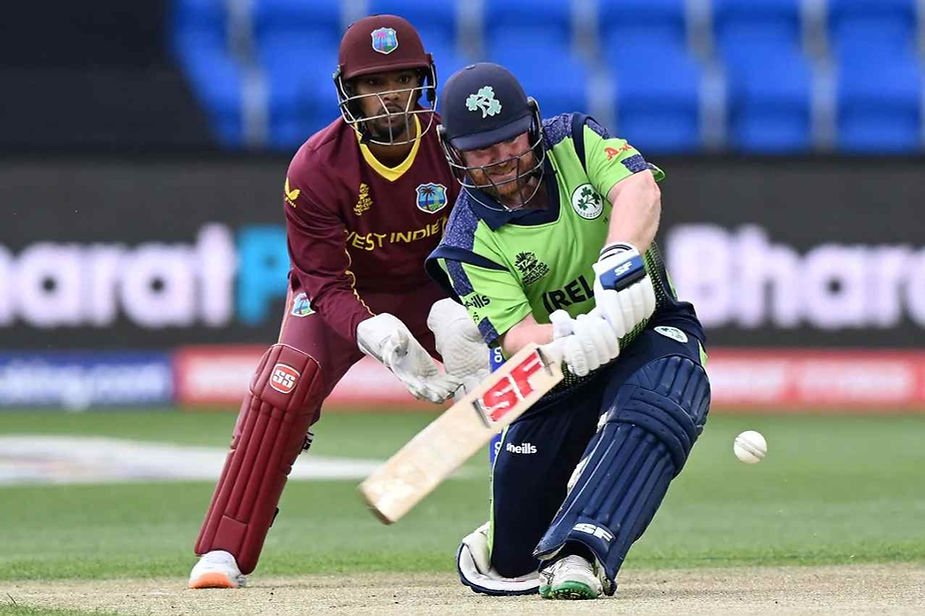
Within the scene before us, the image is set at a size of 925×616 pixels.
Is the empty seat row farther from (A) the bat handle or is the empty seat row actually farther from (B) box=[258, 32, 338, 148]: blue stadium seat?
(A) the bat handle

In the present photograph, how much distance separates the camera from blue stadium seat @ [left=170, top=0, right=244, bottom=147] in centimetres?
1422

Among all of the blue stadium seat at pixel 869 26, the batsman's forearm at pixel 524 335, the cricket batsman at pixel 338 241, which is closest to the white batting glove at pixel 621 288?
the batsman's forearm at pixel 524 335

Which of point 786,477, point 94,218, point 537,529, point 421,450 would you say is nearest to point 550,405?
point 537,529

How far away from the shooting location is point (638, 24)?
15484 millimetres

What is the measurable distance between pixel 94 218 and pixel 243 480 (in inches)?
278

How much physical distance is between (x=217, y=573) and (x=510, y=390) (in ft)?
4.66

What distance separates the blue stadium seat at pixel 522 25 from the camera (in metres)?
15.3

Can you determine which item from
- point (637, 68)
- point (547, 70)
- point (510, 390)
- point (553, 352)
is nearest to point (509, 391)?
point (510, 390)

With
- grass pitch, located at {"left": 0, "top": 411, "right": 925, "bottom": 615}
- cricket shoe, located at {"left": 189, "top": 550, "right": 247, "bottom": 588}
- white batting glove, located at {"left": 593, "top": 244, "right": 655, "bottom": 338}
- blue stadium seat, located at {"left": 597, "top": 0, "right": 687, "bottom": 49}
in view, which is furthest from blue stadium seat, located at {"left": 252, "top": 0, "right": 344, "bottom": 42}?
white batting glove, located at {"left": 593, "top": 244, "right": 655, "bottom": 338}

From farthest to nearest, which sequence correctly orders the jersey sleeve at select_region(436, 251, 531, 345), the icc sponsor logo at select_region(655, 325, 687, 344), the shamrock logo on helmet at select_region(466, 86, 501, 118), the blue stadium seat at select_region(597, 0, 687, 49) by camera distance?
the blue stadium seat at select_region(597, 0, 687, 49) → the icc sponsor logo at select_region(655, 325, 687, 344) → the jersey sleeve at select_region(436, 251, 531, 345) → the shamrock logo on helmet at select_region(466, 86, 501, 118)

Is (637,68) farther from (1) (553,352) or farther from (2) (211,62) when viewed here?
(1) (553,352)

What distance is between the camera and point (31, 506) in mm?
8586

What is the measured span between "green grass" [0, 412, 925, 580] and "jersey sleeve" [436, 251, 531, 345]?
64.8 inches

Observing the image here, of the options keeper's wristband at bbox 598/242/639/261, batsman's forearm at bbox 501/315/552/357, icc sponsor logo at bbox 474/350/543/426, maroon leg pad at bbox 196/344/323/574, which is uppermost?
keeper's wristband at bbox 598/242/639/261
